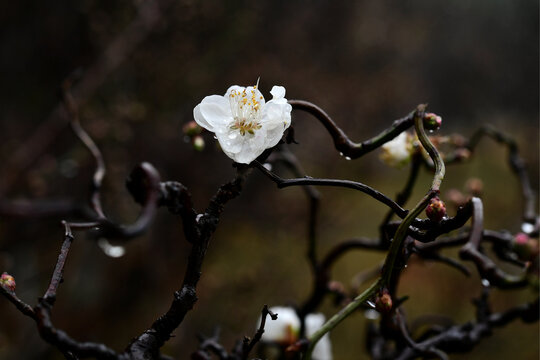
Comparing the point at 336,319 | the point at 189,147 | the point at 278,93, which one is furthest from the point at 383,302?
the point at 189,147

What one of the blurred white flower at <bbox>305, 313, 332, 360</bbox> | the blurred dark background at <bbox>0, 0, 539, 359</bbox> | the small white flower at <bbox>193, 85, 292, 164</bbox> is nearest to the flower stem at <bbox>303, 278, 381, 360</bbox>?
the small white flower at <bbox>193, 85, 292, 164</bbox>

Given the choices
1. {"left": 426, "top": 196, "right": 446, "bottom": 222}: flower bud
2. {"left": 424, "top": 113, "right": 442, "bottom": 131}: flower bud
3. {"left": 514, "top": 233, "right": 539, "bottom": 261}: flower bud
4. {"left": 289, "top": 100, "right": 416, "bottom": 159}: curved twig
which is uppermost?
{"left": 424, "top": 113, "right": 442, "bottom": 131}: flower bud

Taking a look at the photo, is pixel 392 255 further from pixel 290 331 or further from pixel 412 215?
pixel 290 331

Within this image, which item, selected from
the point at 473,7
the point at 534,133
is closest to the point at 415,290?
the point at 534,133

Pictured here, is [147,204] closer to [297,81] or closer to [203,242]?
[203,242]

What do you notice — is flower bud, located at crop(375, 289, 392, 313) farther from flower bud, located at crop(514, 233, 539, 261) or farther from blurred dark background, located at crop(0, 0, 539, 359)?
blurred dark background, located at crop(0, 0, 539, 359)

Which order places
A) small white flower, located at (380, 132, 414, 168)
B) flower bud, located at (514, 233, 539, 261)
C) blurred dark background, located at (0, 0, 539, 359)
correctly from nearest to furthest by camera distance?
flower bud, located at (514, 233, 539, 261), small white flower, located at (380, 132, 414, 168), blurred dark background, located at (0, 0, 539, 359)

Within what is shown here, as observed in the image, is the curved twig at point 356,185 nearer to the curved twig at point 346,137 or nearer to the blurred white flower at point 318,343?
the curved twig at point 346,137
